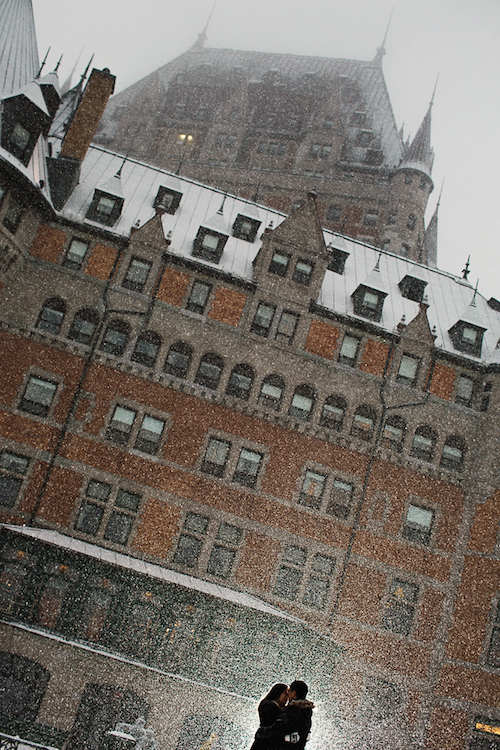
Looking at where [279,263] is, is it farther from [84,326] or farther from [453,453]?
[453,453]

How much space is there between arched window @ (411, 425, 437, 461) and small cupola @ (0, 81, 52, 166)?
20.2 meters

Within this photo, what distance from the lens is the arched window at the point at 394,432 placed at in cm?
2670

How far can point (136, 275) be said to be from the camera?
26.5 m

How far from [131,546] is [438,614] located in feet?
42.0

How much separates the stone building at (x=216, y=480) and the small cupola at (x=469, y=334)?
198mm

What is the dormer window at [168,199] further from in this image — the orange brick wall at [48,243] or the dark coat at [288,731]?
the dark coat at [288,731]

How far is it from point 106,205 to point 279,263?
8.22 metres

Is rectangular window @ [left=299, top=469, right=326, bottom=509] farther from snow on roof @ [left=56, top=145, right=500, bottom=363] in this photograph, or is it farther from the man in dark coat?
the man in dark coat

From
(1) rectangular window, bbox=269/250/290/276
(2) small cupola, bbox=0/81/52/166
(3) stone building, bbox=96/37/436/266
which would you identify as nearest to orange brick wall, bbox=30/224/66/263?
(2) small cupola, bbox=0/81/52/166

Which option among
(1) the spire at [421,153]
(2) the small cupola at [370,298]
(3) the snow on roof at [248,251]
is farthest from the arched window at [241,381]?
(1) the spire at [421,153]

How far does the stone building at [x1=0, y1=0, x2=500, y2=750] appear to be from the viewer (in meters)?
22.2

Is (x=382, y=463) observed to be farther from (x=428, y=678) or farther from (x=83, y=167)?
(x=83, y=167)

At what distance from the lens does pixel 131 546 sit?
78.7 ft

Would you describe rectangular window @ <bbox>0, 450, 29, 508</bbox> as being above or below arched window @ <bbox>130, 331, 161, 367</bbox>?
below
